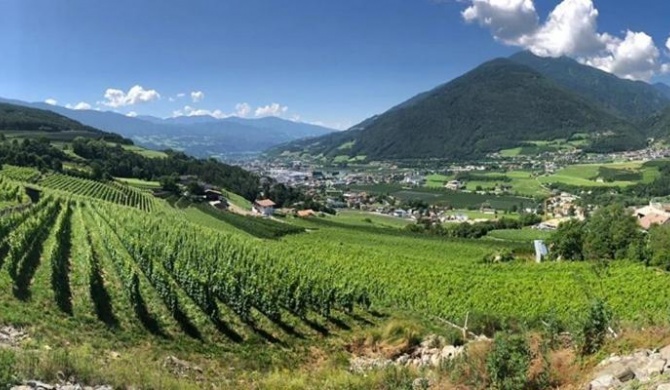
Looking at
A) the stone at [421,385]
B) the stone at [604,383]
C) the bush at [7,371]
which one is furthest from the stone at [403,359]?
the bush at [7,371]

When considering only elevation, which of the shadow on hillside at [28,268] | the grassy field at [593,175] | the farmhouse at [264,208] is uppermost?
the grassy field at [593,175]

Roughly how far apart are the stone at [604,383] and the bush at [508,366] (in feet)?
4.24

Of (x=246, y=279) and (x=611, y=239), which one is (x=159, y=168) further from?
(x=246, y=279)

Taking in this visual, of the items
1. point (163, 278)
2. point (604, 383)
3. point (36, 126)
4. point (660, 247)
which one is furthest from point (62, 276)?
point (36, 126)

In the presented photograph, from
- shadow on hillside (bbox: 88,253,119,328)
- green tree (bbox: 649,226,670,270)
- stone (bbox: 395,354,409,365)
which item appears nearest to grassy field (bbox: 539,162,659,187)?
green tree (bbox: 649,226,670,270)

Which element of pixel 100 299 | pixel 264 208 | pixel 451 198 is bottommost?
pixel 264 208

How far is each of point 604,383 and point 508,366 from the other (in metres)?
1.85

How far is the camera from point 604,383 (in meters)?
9.69

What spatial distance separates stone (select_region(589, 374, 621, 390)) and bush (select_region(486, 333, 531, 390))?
1.29m

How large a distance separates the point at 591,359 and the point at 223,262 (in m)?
24.0

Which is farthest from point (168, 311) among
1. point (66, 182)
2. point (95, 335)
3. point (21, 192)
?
point (66, 182)

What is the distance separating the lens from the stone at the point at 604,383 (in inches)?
376

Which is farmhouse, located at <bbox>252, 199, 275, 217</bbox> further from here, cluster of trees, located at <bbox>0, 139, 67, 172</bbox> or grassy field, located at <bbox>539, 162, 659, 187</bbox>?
grassy field, located at <bbox>539, 162, 659, 187</bbox>

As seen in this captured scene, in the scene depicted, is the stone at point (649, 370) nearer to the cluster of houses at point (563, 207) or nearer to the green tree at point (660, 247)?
→ the green tree at point (660, 247)
